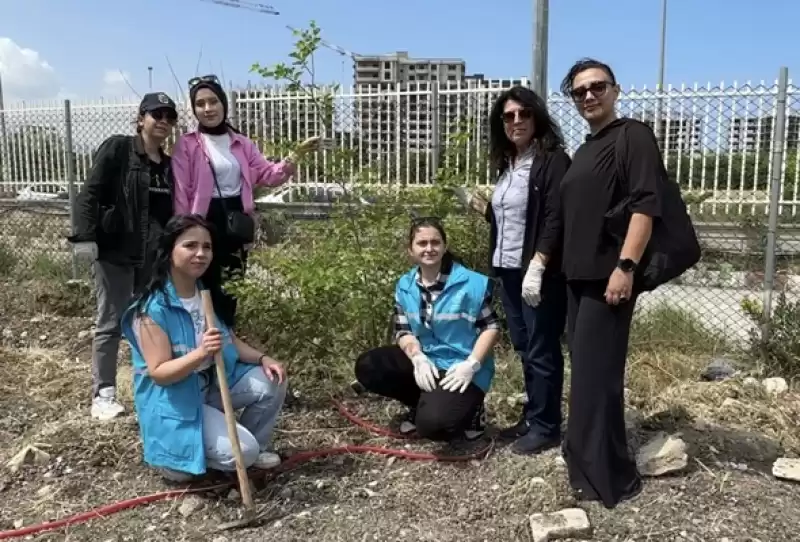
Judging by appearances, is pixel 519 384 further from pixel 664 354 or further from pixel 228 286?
pixel 228 286

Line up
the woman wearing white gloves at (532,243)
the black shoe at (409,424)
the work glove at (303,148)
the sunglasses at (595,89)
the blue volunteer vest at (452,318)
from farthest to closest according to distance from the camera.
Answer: the work glove at (303,148)
the black shoe at (409,424)
the blue volunteer vest at (452,318)
the woman wearing white gloves at (532,243)
the sunglasses at (595,89)

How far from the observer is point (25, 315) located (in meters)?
6.58

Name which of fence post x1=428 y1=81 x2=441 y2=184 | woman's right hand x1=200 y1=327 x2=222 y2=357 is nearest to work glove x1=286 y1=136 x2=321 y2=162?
woman's right hand x1=200 y1=327 x2=222 y2=357

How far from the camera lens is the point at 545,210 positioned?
316 centimetres

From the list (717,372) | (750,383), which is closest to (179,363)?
(750,383)

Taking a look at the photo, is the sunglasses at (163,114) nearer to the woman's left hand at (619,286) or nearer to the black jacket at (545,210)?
the black jacket at (545,210)

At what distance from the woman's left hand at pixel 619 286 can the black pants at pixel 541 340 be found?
1.57ft

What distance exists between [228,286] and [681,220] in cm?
219

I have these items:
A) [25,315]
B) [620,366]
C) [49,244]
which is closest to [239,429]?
[620,366]

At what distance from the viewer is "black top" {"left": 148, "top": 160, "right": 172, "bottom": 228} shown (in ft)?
12.4

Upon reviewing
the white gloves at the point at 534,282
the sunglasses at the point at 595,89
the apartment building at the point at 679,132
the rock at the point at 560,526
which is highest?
the apartment building at the point at 679,132

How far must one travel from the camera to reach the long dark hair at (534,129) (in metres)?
3.22

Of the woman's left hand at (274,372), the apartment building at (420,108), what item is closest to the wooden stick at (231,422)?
the woman's left hand at (274,372)

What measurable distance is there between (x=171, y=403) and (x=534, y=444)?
1.66m
